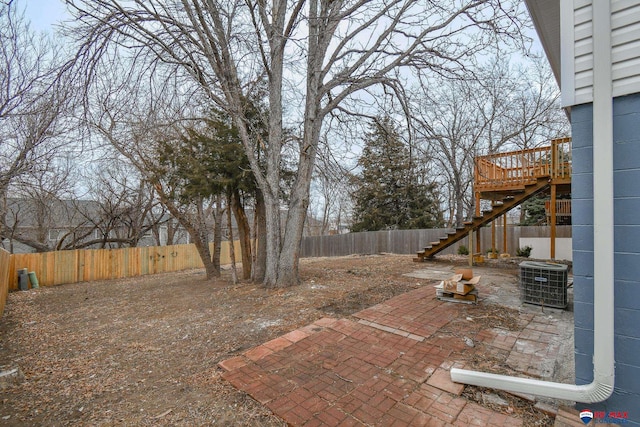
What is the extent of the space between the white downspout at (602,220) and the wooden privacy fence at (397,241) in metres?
10.5

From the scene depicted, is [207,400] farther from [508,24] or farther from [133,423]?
[508,24]

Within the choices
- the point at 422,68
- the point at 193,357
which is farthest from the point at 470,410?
the point at 422,68

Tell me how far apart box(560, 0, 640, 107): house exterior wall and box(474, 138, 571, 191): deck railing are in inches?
246

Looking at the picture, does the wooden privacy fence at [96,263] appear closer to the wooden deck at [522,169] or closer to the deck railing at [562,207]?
the wooden deck at [522,169]

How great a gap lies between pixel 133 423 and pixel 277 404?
1.00m

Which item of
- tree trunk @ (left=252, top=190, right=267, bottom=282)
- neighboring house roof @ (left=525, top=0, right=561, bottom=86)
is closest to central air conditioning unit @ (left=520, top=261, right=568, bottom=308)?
neighboring house roof @ (left=525, top=0, right=561, bottom=86)

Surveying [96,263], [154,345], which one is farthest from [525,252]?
[96,263]

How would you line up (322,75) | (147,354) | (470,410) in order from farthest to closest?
1. (322,75)
2. (147,354)
3. (470,410)

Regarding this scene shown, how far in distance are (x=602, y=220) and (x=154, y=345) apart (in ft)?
14.2

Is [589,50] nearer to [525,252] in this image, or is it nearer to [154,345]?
[154,345]

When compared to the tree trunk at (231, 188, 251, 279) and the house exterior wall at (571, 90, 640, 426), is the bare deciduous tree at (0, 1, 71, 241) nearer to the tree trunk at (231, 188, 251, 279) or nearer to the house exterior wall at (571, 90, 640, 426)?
the tree trunk at (231, 188, 251, 279)

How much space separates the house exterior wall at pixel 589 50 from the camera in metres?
1.81

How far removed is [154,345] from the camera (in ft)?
11.5

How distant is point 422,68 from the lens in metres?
6.48
